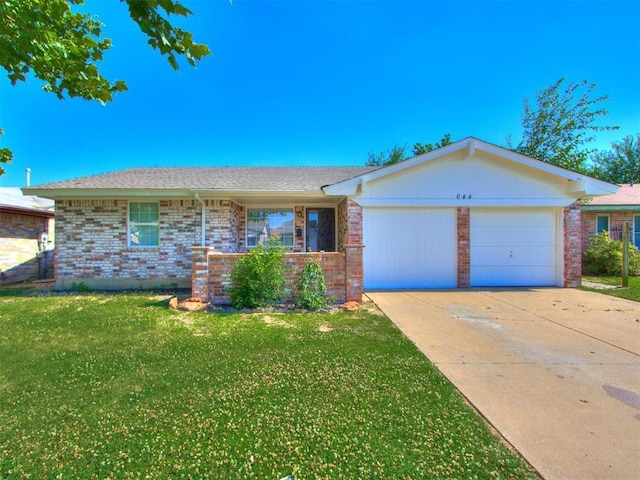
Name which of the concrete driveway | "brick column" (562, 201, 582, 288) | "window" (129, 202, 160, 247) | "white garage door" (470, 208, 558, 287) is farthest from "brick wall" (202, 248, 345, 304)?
"brick column" (562, 201, 582, 288)

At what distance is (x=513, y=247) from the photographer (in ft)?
30.5

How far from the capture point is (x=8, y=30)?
90.5 inches

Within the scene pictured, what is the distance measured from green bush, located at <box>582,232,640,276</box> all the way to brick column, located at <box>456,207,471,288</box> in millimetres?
6731

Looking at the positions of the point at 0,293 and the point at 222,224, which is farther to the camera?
the point at 222,224

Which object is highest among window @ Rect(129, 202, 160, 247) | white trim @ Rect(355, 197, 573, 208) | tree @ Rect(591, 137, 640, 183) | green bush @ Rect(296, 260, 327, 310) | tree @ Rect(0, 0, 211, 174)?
tree @ Rect(591, 137, 640, 183)

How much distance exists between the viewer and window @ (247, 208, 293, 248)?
35.3ft

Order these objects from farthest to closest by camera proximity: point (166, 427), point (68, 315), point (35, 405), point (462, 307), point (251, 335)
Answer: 1. point (462, 307)
2. point (68, 315)
3. point (251, 335)
4. point (35, 405)
5. point (166, 427)

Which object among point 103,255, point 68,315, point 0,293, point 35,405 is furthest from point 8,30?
point 0,293

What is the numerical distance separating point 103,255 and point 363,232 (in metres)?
7.74

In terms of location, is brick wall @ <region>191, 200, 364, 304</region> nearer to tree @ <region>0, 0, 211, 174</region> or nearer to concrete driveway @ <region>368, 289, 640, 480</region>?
concrete driveway @ <region>368, 289, 640, 480</region>

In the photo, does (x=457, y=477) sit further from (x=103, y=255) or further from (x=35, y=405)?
(x=103, y=255)

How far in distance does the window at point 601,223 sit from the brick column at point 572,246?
531 centimetres

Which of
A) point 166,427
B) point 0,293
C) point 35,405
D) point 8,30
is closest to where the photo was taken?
point 8,30

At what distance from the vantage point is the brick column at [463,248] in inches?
357
